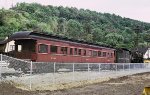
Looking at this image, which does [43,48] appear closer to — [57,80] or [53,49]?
[53,49]

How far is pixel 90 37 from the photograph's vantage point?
121 meters

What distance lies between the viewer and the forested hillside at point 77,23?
108562 millimetres

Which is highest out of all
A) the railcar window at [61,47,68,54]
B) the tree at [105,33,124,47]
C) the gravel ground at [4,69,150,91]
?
the tree at [105,33,124,47]

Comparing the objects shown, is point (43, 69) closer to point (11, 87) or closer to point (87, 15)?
point (11, 87)

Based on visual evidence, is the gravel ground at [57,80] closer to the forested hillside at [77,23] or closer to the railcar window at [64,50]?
the railcar window at [64,50]

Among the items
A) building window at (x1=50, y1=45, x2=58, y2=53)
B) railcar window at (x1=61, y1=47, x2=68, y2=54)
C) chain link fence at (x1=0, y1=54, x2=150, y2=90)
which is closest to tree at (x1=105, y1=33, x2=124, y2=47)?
railcar window at (x1=61, y1=47, x2=68, y2=54)

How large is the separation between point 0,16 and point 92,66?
71158 millimetres

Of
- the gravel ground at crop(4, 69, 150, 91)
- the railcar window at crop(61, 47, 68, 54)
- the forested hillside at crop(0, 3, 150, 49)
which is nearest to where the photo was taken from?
the gravel ground at crop(4, 69, 150, 91)

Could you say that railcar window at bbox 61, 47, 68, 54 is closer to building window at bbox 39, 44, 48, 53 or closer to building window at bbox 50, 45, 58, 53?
building window at bbox 50, 45, 58, 53

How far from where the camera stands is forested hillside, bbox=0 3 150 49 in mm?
108562

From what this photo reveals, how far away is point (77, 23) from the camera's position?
14262cm

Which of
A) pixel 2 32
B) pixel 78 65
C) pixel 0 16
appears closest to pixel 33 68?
pixel 78 65

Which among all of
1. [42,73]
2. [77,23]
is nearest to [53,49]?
[42,73]

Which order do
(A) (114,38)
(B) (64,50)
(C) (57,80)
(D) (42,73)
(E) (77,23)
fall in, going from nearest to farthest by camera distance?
(D) (42,73) → (C) (57,80) → (B) (64,50) → (A) (114,38) → (E) (77,23)
